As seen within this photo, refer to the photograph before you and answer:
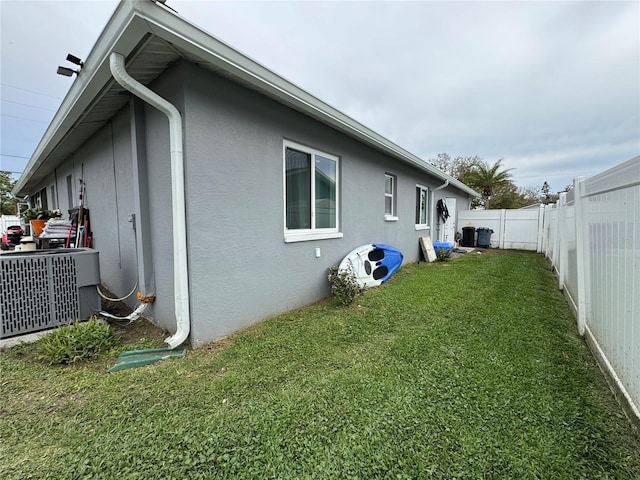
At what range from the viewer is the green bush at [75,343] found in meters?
2.51

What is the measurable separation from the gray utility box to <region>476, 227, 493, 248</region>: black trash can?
13671 millimetres

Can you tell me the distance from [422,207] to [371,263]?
15.9 feet

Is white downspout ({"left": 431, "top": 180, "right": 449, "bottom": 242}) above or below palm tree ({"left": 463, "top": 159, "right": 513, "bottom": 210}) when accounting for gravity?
below

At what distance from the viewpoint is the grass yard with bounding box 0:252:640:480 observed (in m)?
1.46

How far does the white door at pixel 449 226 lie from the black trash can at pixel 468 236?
37.1 inches

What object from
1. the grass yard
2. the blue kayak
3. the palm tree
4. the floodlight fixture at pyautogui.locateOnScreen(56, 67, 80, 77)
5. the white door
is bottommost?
the grass yard

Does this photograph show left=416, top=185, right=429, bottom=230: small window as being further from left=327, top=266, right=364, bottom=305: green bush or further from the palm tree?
the palm tree

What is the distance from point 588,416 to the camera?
5.97ft

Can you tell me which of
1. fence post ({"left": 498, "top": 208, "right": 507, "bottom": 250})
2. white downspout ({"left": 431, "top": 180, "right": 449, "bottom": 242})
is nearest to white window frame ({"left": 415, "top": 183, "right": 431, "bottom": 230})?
white downspout ({"left": 431, "top": 180, "right": 449, "bottom": 242})

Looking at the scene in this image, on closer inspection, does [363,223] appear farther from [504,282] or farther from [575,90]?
[575,90]

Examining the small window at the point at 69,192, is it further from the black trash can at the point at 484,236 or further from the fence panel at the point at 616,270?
the black trash can at the point at 484,236

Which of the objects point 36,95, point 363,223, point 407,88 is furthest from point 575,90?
point 36,95

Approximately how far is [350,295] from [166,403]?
9.10 ft

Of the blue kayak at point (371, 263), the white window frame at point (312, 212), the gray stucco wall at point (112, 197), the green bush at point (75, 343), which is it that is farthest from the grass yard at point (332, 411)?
the blue kayak at point (371, 263)
